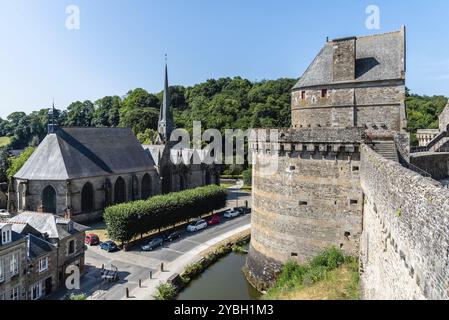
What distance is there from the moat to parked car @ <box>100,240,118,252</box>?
8.86m

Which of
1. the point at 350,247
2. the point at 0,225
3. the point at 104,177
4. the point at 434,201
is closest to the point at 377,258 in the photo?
the point at 434,201

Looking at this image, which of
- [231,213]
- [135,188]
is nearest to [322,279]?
[231,213]

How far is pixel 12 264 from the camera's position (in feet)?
70.0

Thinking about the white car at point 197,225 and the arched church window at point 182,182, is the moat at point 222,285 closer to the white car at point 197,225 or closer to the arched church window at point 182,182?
the white car at point 197,225

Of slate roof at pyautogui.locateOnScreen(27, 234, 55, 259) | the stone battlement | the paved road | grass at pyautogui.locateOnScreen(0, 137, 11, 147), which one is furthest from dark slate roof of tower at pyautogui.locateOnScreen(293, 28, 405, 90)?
grass at pyautogui.locateOnScreen(0, 137, 11, 147)

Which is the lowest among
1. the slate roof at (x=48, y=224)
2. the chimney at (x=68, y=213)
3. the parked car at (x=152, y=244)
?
the parked car at (x=152, y=244)

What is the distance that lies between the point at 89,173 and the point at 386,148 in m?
33.7

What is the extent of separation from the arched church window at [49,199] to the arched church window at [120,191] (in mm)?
7619

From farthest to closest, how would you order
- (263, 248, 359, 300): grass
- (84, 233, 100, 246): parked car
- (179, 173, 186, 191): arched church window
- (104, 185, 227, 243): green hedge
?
(179, 173, 186, 191): arched church window < (84, 233, 100, 246): parked car < (104, 185, 227, 243): green hedge < (263, 248, 359, 300): grass

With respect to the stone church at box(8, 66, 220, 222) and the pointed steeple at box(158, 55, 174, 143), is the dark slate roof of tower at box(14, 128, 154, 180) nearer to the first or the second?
the stone church at box(8, 66, 220, 222)

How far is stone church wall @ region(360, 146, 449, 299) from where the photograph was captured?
590 centimetres

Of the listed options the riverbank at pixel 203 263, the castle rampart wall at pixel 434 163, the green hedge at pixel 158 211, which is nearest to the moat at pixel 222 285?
the riverbank at pixel 203 263

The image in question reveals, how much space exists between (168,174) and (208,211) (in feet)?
44.3

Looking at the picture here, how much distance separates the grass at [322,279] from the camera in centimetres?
1552
